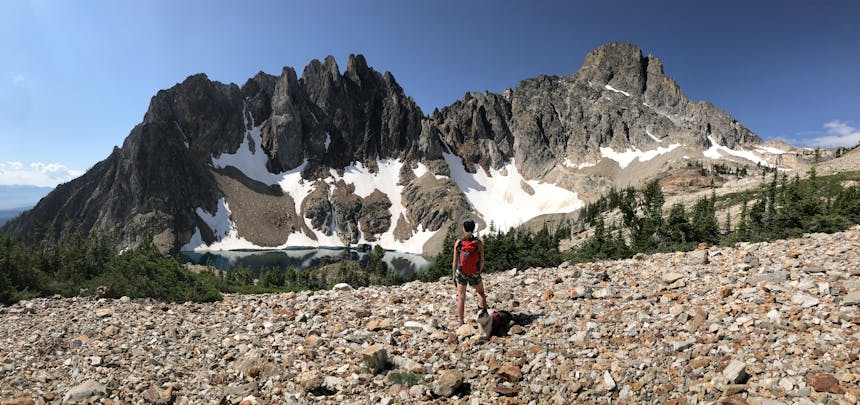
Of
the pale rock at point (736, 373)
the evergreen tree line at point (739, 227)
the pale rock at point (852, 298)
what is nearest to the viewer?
the pale rock at point (736, 373)

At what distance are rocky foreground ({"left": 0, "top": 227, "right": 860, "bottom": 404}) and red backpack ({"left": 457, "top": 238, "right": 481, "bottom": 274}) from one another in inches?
64.8

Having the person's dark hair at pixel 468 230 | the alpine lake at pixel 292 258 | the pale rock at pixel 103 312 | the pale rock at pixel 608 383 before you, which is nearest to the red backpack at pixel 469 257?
the person's dark hair at pixel 468 230

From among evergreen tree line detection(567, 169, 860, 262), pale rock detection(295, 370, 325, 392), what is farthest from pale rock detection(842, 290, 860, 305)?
evergreen tree line detection(567, 169, 860, 262)

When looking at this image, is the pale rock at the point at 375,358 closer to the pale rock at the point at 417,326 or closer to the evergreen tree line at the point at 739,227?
the pale rock at the point at 417,326

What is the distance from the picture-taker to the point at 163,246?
528ft

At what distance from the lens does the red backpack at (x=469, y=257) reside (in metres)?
11.3

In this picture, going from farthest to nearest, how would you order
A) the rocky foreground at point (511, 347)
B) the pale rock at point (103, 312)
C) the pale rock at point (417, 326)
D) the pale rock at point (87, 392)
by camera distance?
the pale rock at point (103, 312) → the pale rock at point (417, 326) → the pale rock at point (87, 392) → the rocky foreground at point (511, 347)

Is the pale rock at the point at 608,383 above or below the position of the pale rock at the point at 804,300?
below

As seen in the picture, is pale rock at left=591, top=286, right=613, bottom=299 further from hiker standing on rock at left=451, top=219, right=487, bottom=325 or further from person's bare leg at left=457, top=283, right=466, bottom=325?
person's bare leg at left=457, top=283, right=466, bottom=325

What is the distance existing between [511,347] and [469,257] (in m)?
2.68

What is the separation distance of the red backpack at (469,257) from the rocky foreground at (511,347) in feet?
5.40

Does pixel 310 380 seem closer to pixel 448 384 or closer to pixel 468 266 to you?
pixel 448 384

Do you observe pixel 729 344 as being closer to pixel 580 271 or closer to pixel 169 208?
pixel 580 271

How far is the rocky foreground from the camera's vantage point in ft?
23.9
